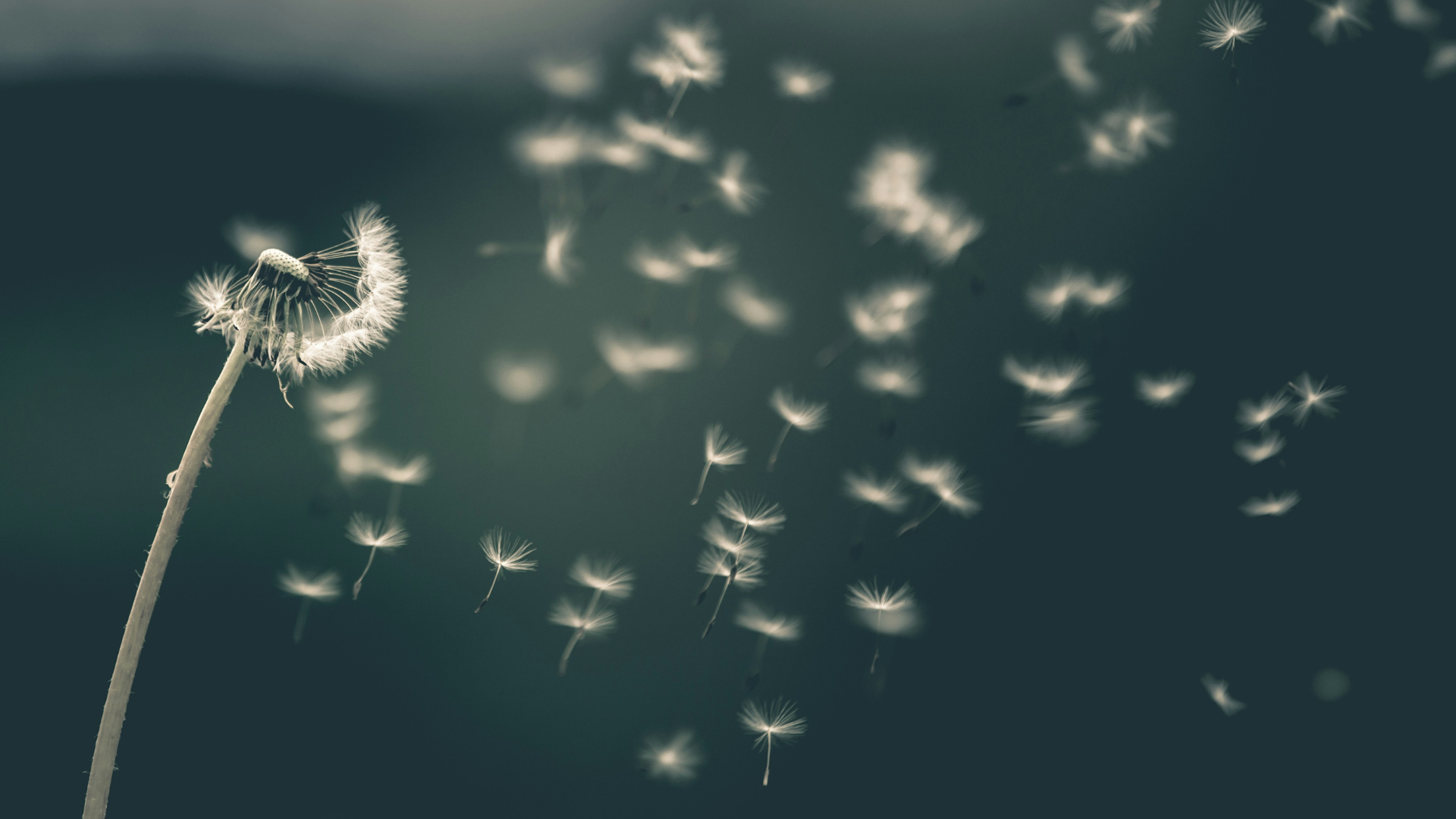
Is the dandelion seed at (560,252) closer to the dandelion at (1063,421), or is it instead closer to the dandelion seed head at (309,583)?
the dandelion seed head at (309,583)

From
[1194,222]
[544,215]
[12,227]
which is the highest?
[1194,222]

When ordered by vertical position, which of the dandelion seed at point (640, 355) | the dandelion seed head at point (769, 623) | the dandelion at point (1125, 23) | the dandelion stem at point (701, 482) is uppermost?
the dandelion at point (1125, 23)

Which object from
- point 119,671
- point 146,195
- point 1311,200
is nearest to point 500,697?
point 119,671

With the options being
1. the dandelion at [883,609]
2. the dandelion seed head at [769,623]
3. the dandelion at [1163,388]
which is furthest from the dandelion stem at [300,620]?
the dandelion at [1163,388]

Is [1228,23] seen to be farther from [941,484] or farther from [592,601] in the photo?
[592,601]

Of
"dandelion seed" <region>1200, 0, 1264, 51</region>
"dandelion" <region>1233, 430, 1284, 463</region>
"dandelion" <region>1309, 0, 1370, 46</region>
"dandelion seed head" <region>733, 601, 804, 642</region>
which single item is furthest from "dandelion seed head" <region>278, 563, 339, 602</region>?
"dandelion" <region>1309, 0, 1370, 46</region>

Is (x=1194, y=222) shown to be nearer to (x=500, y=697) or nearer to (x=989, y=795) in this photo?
(x=989, y=795)
